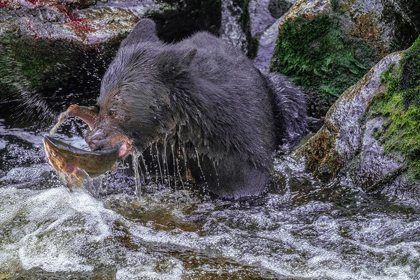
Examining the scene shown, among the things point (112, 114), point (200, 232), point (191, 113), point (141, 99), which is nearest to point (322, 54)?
point (191, 113)

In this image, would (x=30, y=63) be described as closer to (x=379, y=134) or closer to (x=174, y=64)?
(x=174, y=64)

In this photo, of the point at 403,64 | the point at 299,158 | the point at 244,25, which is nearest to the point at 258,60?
the point at 244,25

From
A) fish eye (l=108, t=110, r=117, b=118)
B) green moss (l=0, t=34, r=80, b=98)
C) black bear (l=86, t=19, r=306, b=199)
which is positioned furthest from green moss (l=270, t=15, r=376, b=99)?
fish eye (l=108, t=110, r=117, b=118)

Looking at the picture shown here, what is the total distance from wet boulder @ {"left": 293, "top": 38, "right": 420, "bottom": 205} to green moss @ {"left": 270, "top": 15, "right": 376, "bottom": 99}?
1.43 metres

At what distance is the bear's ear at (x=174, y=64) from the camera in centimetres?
456

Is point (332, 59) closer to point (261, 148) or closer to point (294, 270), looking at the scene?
point (261, 148)

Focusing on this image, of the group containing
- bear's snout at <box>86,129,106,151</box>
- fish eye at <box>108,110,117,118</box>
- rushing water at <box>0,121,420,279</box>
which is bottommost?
rushing water at <box>0,121,420,279</box>

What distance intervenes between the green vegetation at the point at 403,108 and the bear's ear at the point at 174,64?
→ 171 cm

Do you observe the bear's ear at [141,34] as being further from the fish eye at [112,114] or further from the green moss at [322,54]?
the green moss at [322,54]

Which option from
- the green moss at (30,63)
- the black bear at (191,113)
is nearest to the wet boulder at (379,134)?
the black bear at (191,113)

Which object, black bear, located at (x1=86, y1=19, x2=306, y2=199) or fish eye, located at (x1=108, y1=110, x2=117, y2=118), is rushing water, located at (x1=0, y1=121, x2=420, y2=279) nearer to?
black bear, located at (x1=86, y1=19, x2=306, y2=199)

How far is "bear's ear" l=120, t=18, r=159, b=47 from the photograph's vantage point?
542 cm

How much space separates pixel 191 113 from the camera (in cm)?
467

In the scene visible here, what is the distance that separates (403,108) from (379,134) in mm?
297
